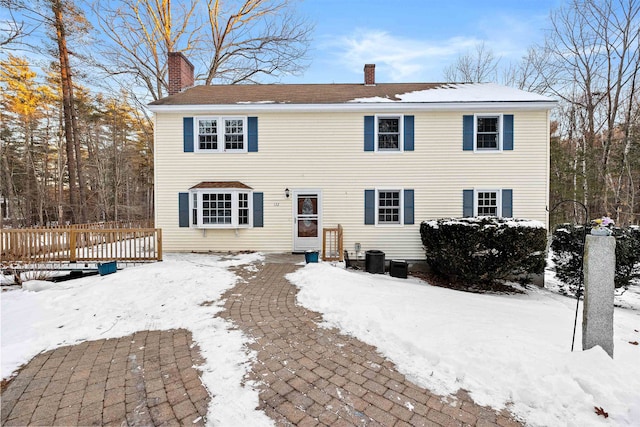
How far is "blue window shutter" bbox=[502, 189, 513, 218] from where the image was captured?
9.64 m

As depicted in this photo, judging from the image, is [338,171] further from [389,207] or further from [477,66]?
[477,66]

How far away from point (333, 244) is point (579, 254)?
6691 mm

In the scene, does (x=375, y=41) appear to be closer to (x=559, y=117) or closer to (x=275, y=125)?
(x=275, y=125)

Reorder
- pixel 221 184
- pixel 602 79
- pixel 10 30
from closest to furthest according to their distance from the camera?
pixel 10 30
pixel 221 184
pixel 602 79

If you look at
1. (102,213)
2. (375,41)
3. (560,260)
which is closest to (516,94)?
(560,260)

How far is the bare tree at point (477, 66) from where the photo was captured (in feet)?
62.8

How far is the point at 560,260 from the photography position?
8.02m

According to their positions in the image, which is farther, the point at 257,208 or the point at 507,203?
the point at 257,208

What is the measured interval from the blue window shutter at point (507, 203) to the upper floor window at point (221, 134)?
29.3ft

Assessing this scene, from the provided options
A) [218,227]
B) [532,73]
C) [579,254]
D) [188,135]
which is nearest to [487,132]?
[579,254]

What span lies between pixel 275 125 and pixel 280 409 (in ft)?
29.3

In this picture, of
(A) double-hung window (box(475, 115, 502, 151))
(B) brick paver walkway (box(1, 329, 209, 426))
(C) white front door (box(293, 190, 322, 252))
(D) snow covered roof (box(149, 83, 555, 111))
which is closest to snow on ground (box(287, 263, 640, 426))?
(B) brick paver walkway (box(1, 329, 209, 426))

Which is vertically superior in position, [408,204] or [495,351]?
[408,204]

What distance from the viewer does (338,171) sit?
32.5ft
